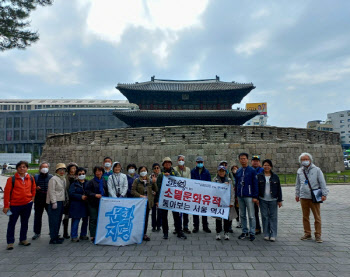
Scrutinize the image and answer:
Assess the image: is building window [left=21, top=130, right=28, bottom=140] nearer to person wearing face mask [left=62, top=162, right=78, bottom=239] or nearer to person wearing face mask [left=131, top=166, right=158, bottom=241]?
person wearing face mask [left=62, top=162, right=78, bottom=239]

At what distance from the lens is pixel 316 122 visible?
242 ft

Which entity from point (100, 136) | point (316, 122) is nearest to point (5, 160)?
point (100, 136)

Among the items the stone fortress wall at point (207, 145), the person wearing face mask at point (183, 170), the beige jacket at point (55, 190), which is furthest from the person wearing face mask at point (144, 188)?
the stone fortress wall at point (207, 145)

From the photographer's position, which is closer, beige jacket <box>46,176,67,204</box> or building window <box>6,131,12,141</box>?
beige jacket <box>46,176,67,204</box>

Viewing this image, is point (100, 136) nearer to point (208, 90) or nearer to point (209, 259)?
point (208, 90)

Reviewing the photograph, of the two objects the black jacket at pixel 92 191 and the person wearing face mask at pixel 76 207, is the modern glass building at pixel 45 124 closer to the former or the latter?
the person wearing face mask at pixel 76 207

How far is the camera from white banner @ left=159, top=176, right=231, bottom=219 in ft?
18.6

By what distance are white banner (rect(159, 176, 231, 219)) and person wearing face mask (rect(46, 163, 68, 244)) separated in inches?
90.0

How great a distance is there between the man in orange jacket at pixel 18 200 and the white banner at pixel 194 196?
9.72 feet

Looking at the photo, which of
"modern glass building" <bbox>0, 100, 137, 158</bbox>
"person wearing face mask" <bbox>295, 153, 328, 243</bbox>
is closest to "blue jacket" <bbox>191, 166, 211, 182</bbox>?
"person wearing face mask" <bbox>295, 153, 328, 243</bbox>

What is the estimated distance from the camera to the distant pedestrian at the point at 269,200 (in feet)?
17.5

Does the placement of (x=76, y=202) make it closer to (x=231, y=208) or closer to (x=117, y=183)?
(x=117, y=183)

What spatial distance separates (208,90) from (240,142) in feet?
30.6

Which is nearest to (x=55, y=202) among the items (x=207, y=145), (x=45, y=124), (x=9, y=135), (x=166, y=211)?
(x=166, y=211)
